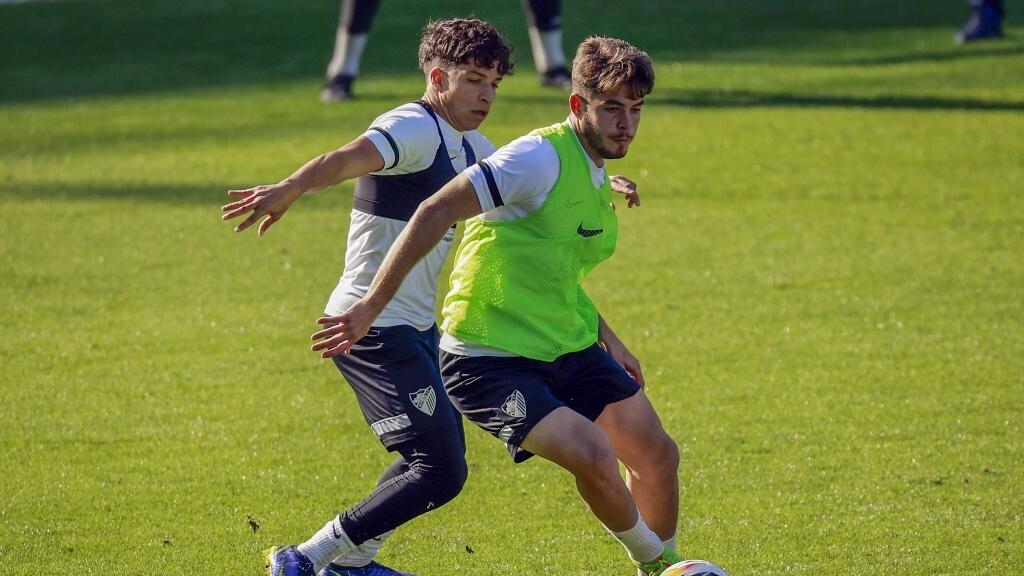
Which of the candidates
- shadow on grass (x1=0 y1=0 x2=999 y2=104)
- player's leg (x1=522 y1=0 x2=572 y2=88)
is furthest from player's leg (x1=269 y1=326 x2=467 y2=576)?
shadow on grass (x1=0 y1=0 x2=999 y2=104)

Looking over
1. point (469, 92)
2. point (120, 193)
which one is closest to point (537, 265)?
point (469, 92)

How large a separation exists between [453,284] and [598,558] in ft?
4.60

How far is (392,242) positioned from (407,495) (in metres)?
0.93

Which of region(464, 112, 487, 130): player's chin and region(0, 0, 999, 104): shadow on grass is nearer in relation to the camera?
region(464, 112, 487, 130): player's chin

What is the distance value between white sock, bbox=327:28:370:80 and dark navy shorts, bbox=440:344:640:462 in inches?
415

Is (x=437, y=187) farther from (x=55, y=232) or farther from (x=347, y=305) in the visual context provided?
(x=55, y=232)

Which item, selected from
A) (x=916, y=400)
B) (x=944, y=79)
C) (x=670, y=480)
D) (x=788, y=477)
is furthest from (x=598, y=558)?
(x=944, y=79)

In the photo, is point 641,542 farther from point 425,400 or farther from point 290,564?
point 290,564

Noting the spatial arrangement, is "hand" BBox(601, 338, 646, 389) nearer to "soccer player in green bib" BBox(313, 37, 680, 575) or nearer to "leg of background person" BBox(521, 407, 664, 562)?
"soccer player in green bib" BBox(313, 37, 680, 575)

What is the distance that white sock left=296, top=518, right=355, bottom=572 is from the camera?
5211 millimetres

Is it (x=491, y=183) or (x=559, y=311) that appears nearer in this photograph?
(x=491, y=183)

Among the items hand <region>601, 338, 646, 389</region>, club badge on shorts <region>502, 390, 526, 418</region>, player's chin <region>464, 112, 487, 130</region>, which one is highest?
player's chin <region>464, 112, 487, 130</region>

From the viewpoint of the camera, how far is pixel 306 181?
479 cm

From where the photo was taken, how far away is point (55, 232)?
11477 mm
